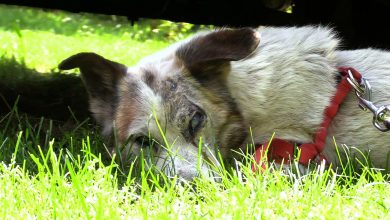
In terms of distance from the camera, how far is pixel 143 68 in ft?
12.3

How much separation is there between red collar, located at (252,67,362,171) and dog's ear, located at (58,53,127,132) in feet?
2.66

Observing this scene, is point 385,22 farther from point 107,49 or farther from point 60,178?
point 60,178

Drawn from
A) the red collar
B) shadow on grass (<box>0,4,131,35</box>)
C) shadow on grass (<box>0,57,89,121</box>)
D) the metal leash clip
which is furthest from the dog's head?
shadow on grass (<box>0,4,131,35</box>)

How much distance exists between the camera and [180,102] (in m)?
3.47

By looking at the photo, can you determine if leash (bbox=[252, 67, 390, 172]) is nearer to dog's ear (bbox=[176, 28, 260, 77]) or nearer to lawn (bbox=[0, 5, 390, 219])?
lawn (bbox=[0, 5, 390, 219])

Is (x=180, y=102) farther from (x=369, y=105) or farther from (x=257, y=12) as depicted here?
(x=257, y=12)

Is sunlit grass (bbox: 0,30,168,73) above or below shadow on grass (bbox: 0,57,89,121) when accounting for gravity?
below

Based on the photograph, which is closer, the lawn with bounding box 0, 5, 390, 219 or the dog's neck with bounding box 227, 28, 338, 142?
the lawn with bounding box 0, 5, 390, 219

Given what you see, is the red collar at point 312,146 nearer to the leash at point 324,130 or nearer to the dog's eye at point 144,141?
the leash at point 324,130

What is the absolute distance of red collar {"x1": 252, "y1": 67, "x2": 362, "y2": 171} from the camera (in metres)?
3.51

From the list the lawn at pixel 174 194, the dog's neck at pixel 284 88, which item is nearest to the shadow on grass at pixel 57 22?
the dog's neck at pixel 284 88

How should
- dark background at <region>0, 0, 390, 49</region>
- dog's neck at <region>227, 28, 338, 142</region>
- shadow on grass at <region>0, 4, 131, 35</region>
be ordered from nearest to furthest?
dog's neck at <region>227, 28, 338, 142</region> < dark background at <region>0, 0, 390, 49</region> < shadow on grass at <region>0, 4, 131, 35</region>

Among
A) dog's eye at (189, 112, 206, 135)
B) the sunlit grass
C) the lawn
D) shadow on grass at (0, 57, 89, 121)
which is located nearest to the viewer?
the lawn

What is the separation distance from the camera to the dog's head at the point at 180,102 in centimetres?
340
